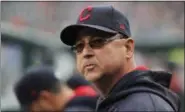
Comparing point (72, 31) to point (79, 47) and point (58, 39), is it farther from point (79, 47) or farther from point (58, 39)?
point (58, 39)

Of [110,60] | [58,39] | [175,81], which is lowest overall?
[175,81]

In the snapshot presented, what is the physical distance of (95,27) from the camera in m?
3.12

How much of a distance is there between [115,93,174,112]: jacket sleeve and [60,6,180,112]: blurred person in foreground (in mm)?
25

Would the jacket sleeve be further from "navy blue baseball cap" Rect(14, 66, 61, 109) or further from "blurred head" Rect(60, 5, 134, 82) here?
"navy blue baseball cap" Rect(14, 66, 61, 109)

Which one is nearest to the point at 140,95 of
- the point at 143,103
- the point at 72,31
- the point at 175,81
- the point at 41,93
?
the point at 143,103

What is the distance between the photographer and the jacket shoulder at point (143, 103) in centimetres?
284

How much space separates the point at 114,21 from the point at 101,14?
0.07 metres

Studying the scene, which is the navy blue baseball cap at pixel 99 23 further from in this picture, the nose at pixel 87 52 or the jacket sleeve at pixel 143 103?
the jacket sleeve at pixel 143 103

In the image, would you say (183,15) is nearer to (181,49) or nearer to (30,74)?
(181,49)

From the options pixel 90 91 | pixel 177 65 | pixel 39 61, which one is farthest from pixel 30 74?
pixel 177 65

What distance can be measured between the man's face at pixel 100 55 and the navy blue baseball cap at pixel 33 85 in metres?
1.30

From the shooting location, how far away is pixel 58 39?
403 inches

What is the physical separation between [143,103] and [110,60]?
14.2 inches

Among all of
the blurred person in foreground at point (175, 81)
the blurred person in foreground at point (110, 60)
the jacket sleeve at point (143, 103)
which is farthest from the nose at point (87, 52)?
the blurred person in foreground at point (175, 81)
